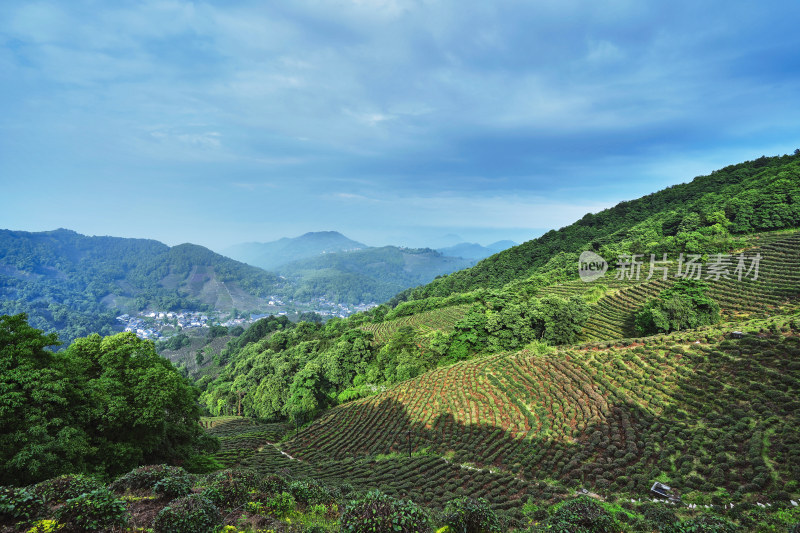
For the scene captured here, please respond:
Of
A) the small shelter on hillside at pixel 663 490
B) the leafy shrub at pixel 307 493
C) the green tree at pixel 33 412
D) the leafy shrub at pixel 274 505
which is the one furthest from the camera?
the small shelter on hillside at pixel 663 490

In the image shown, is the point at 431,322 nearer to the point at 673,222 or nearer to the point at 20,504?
the point at 20,504

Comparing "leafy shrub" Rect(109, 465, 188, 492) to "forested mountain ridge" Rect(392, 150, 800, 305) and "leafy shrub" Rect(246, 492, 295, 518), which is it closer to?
"leafy shrub" Rect(246, 492, 295, 518)

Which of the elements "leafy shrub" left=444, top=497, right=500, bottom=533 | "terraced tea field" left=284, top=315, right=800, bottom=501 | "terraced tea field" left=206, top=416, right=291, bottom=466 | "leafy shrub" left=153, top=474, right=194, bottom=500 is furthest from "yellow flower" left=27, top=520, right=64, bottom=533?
"terraced tea field" left=206, top=416, right=291, bottom=466

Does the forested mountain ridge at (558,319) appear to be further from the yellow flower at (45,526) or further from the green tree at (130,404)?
the yellow flower at (45,526)

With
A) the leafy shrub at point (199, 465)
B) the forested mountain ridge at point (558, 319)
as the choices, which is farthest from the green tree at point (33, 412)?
the forested mountain ridge at point (558, 319)

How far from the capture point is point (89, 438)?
45.3 feet

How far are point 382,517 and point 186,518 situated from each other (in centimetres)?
435

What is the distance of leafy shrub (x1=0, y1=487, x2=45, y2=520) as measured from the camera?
6.57 meters

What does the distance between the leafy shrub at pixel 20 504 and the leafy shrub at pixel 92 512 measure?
30.1 inches

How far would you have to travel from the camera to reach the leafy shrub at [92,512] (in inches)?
255

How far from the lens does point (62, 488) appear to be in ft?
24.5

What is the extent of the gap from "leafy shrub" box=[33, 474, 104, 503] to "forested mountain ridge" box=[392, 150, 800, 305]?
6861 centimetres

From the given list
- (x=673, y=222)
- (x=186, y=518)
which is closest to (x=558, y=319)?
(x=186, y=518)

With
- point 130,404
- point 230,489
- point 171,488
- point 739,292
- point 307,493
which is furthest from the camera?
point 739,292
